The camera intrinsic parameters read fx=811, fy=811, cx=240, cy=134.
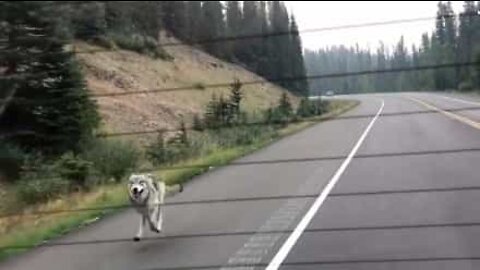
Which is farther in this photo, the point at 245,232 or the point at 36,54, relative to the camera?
the point at 245,232

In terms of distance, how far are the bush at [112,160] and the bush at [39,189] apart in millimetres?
1059

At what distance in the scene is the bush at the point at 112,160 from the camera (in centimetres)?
1664

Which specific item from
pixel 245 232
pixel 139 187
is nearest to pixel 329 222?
pixel 245 232

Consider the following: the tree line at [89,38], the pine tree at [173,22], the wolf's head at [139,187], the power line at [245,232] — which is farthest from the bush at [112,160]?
the wolf's head at [139,187]

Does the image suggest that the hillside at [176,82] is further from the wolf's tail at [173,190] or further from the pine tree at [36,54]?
the wolf's tail at [173,190]

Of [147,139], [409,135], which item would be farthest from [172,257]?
[147,139]

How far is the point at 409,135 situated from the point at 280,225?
991 centimetres

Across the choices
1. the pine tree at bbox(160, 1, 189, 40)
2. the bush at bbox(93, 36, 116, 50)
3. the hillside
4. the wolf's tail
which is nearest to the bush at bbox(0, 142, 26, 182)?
the hillside

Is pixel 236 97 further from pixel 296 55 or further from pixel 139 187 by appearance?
pixel 139 187

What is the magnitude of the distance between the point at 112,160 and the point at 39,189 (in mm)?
1999

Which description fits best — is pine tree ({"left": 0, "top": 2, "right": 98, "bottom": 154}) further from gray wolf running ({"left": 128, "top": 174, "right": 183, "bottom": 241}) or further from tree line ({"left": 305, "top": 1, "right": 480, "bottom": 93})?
tree line ({"left": 305, "top": 1, "right": 480, "bottom": 93})

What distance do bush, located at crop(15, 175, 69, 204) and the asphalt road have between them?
2.81 metres

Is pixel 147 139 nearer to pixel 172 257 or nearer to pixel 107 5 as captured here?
pixel 172 257

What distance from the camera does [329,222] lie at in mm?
9031
